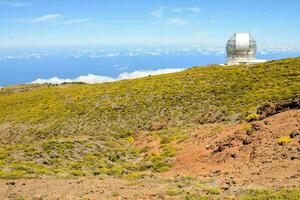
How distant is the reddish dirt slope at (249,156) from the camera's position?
14453 millimetres

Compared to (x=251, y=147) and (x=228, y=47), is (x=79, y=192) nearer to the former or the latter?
(x=251, y=147)

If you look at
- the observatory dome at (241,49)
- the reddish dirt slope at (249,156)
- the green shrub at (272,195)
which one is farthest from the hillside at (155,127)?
the observatory dome at (241,49)

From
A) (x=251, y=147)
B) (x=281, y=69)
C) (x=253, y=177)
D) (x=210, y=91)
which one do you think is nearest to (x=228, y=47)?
(x=281, y=69)

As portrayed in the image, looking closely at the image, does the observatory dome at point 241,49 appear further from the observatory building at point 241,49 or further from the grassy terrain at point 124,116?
the grassy terrain at point 124,116

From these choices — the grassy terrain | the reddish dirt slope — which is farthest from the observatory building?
the reddish dirt slope

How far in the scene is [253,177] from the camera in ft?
48.9

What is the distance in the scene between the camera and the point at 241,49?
6312 cm

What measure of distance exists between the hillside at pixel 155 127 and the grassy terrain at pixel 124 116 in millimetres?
72

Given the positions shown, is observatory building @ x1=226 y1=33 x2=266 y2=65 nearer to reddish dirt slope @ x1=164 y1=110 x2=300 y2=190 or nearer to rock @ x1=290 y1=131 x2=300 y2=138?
reddish dirt slope @ x1=164 y1=110 x2=300 y2=190

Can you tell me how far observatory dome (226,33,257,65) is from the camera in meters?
62.9

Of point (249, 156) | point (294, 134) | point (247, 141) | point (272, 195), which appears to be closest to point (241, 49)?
point (247, 141)

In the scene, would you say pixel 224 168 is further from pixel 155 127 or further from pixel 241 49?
pixel 241 49

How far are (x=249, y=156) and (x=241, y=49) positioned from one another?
47334mm

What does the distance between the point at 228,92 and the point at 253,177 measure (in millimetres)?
24314
